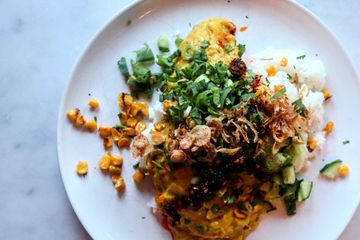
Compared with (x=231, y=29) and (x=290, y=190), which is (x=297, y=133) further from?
(x=231, y=29)

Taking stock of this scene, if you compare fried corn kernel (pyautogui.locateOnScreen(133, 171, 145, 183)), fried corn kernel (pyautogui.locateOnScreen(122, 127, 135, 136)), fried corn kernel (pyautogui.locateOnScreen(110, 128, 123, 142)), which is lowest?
fried corn kernel (pyautogui.locateOnScreen(133, 171, 145, 183))

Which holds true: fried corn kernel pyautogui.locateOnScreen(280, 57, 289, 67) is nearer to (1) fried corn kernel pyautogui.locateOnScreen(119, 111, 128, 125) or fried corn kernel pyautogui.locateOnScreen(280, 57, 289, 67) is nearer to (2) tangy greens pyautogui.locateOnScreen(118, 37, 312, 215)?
(2) tangy greens pyautogui.locateOnScreen(118, 37, 312, 215)

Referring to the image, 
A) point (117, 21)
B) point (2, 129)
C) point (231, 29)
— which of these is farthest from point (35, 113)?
point (231, 29)

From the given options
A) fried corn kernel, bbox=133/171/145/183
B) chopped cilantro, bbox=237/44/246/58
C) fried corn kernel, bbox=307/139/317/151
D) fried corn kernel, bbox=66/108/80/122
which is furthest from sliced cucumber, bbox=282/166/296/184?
fried corn kernel, bbox=66/108/80/122

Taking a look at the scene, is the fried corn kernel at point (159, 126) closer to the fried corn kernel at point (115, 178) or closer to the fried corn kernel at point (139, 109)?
the fried corn kernel at point (139, 109)

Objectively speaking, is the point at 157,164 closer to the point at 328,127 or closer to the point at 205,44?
the point at 205,44
